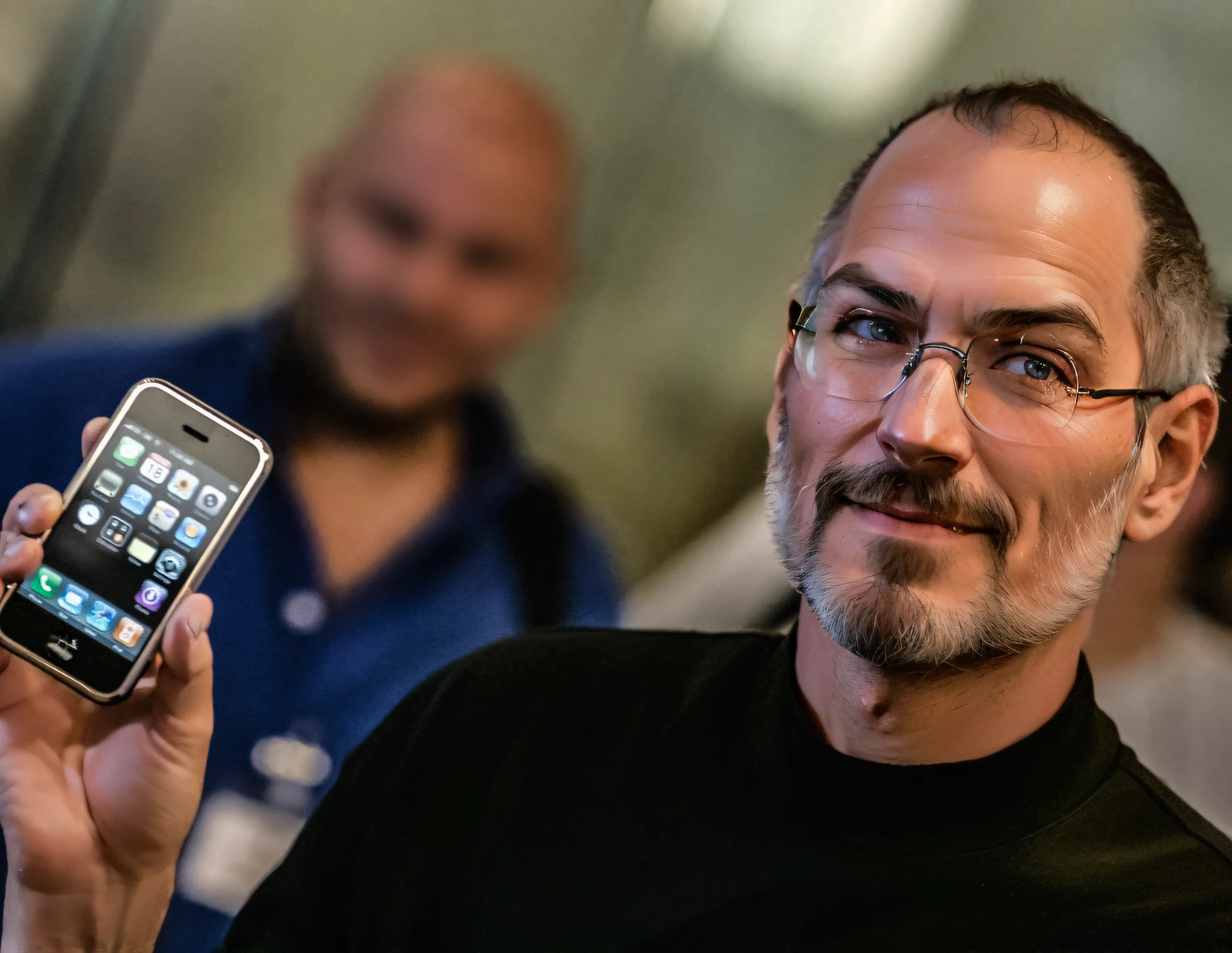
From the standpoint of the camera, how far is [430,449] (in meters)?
0.99

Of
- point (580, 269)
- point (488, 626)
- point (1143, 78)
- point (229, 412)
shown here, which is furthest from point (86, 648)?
point (1143, 78)

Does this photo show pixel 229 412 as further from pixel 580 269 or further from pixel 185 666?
pixel 580 269

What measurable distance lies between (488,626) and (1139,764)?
59 cm

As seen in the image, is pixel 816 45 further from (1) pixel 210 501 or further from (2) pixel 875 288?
(1) pixel 210 501

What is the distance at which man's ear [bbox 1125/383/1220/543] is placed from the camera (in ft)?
2.77

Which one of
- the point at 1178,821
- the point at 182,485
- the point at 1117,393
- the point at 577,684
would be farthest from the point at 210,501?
the point at 1178,821

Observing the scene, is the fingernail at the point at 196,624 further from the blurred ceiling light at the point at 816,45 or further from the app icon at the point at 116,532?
the blurred ceiling light at the point at 816,45

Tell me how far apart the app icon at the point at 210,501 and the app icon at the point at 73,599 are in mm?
120

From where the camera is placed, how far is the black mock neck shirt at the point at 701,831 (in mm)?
813

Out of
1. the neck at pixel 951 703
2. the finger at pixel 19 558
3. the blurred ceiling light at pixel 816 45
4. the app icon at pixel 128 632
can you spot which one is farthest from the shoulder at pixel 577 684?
the blurred ceiling light at pixel 816 45

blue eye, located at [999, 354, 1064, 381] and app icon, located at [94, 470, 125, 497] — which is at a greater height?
blue eye, located at [999, 354, 1064, 381]

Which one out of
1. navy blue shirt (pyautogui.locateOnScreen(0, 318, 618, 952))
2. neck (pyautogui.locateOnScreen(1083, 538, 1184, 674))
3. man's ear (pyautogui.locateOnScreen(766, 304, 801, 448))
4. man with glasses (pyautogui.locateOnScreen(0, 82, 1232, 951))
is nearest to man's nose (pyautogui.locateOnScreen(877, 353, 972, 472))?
man with glasses (pyautogui.locateOnScreen(0, 82, 1232, 951))

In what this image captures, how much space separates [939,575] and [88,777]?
2.45 feet

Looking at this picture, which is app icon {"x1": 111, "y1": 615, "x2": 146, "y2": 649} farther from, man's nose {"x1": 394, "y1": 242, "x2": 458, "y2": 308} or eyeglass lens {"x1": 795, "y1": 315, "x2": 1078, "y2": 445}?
eyeglass lens {"x1": 795, "y1": 315, "x2": 1078, "y2": 445}
